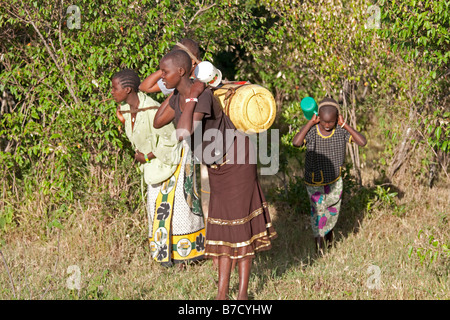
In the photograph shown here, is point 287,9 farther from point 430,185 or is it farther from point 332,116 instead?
point 430,185

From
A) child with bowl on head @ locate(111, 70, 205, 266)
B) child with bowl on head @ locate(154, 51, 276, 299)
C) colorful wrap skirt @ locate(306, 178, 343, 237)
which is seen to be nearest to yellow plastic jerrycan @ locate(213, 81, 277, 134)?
child with bowl on head @ locate(154, 51, 276, 299)

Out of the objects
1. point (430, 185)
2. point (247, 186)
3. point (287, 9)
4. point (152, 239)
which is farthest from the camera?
point (430, 185)

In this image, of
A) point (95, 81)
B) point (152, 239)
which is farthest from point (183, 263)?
point (95, 81)

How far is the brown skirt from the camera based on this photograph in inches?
159

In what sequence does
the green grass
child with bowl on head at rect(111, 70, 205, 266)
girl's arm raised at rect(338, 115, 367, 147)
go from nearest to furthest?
the green grass → child with bowl on head at rect(111, 70, 205, 266) → girl's arm raised at rect(338, 115, 367, 147)

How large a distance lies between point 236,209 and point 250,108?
2.43 feet

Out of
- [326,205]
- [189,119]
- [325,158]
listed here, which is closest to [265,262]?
[326,205]

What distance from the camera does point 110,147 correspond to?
568 cm

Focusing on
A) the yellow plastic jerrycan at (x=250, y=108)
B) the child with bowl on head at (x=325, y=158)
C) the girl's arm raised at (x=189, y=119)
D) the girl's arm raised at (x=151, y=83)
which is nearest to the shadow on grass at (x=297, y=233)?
the child with bowl on head at (x=325, y=158)

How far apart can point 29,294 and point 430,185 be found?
4.60m

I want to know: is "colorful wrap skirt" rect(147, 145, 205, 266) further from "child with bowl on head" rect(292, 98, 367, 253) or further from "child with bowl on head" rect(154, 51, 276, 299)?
"child with bowl on head" rect(292, 98, 367, 253)

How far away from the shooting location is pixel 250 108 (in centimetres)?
376

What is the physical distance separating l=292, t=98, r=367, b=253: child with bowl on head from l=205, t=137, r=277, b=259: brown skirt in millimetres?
1331

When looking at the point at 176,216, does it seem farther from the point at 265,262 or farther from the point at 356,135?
the point at 356,135
